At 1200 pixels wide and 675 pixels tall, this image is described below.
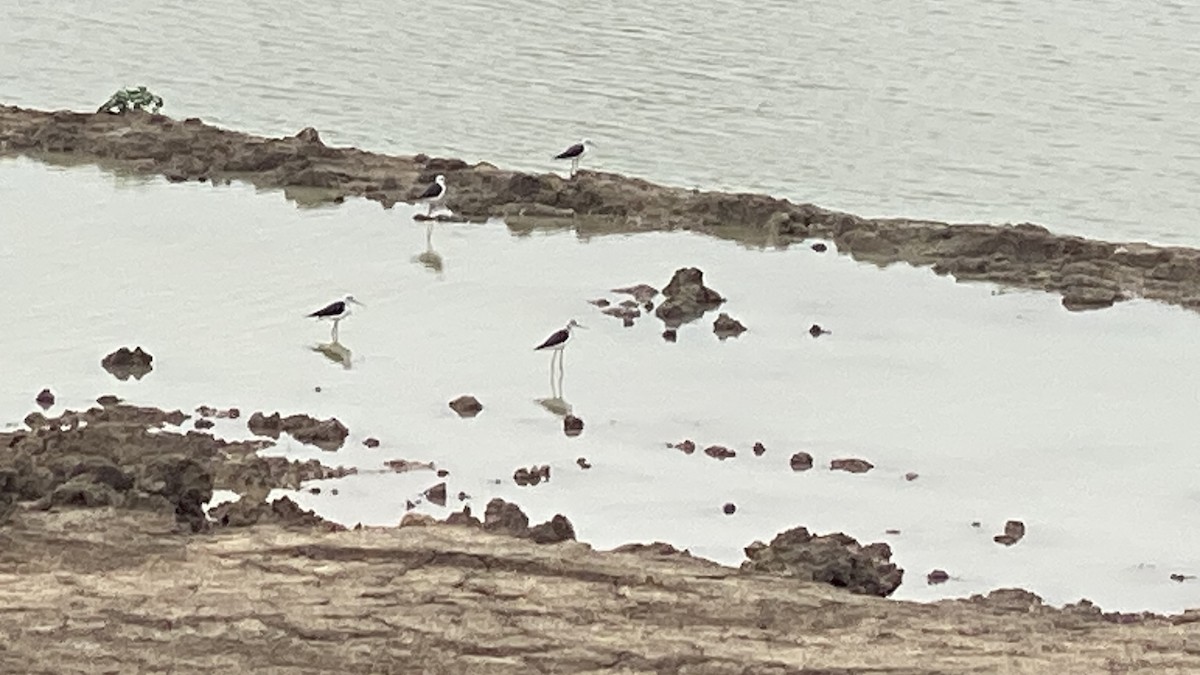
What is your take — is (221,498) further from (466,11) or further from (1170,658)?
(466,11)

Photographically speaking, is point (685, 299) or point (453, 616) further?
point (685, 299)

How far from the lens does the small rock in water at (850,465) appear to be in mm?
16062

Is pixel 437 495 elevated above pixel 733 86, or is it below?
below

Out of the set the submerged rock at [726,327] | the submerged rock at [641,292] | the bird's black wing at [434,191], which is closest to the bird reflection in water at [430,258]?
the bird's black wing at [434,191]

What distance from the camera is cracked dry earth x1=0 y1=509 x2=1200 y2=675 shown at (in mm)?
10383

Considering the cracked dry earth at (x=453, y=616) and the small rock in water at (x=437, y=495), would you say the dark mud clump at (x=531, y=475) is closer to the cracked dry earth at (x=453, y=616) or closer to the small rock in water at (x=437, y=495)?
the small rock in water at (x=437, y=495)

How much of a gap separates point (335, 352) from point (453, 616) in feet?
26.4

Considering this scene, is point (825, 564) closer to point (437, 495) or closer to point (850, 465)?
point (437, 495)

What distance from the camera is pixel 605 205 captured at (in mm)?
24047

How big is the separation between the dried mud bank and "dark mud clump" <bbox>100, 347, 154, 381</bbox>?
21.8 feet

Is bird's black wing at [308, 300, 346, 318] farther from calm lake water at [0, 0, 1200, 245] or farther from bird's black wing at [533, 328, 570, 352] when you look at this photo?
calm lake water at [0, 0, 1200, 245]

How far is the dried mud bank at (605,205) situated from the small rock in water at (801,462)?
5944mm

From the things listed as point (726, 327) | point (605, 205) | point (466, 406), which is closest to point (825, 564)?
point (466, 406)

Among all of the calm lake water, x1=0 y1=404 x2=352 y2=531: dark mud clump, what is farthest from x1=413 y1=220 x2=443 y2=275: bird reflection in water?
x1=0 y1=404 x2=352 y2=531: dark mud clump
